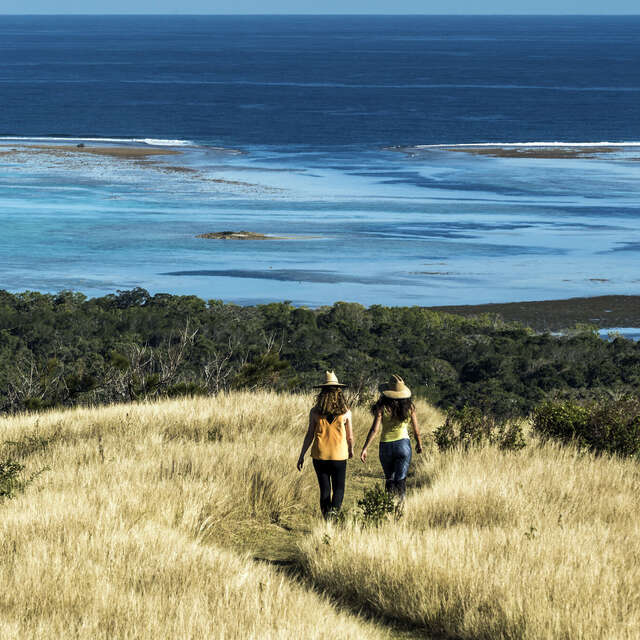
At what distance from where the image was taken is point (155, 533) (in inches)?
287

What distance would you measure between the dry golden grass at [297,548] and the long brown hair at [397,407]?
0.77 m

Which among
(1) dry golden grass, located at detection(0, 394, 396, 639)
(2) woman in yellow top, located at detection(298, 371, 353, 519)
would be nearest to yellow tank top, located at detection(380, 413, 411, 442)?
(2) woman in yellow top, located at detection(298, 371, 353, 519)

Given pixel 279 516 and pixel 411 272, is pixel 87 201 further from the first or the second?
pixel 279 516

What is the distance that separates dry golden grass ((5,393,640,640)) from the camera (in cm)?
586

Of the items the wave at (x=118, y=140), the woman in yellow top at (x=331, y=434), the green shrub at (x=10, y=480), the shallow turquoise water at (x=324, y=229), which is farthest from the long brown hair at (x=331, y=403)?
the wave at (x=118, y=140)

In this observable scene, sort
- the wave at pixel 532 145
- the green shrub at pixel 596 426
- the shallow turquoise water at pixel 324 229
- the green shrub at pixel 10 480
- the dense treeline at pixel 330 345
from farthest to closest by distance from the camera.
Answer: the wave at pixel 532 145, the shallow turquoise water at pixel 324 229, the dense treeline at pixel 330 345, the green shrub at pixel 596 426, the green shrub at pixel 10 480

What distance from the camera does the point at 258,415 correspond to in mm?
13102

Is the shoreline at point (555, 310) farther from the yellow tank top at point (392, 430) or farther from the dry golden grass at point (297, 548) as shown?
the yellow tank top at point (392, 430)

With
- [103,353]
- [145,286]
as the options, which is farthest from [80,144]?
[103,353]

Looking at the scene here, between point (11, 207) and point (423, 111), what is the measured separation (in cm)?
5957

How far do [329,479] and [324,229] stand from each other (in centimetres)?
3625

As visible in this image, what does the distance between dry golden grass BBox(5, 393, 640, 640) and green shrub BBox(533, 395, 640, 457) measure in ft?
2.91

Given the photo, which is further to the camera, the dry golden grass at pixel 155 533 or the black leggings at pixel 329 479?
the black leggings at pixel 329 479

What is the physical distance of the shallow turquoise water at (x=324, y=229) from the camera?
37.9 m
